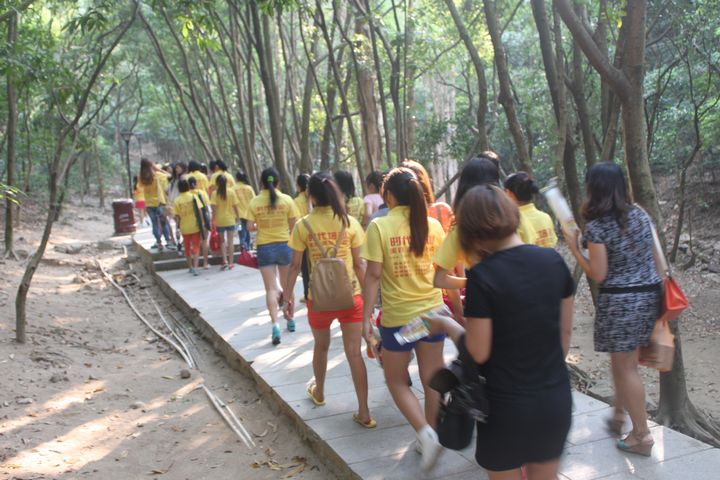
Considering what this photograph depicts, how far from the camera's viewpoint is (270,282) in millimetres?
8148

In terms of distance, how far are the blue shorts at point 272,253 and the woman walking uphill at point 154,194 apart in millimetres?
6992

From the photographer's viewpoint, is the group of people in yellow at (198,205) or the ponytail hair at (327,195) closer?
the ponytail hair at (327,195)

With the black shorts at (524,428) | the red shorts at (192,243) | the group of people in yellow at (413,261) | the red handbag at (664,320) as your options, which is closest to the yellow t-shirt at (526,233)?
the group of people in yellow at (413,261)

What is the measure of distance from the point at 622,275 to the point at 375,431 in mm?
2031

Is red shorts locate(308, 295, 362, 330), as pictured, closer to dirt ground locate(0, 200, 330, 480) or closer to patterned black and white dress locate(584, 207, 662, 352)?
dirt ground locate(0, 200, 330, 480)

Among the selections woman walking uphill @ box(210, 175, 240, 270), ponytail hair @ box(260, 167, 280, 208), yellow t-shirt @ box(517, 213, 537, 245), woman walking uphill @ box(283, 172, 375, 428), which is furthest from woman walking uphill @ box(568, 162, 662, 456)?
woman walking uphill @ box(210, 175, 240, 270)

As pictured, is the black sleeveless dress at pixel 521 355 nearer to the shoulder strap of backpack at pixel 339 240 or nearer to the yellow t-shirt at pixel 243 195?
the shoulder strap of backpack at pixel 339 240

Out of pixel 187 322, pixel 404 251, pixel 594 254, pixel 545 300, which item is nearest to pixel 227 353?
pixel 187 322

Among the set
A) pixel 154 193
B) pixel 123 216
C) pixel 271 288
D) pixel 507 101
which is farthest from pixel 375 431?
pixel 123 216

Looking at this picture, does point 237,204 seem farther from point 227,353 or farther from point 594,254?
point 594,254

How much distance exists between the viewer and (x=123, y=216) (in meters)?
22.7

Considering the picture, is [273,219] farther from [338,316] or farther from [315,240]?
[338,316]

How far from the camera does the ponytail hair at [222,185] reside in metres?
12.0

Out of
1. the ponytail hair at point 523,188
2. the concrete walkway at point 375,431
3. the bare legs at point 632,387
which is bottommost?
the concrete walkway at point 375,431
